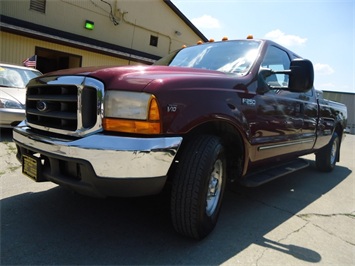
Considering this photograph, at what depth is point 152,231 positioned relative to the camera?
103 inches

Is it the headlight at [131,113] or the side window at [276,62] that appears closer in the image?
the headlight at [131,113]

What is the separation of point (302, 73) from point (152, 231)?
2036 millimetres

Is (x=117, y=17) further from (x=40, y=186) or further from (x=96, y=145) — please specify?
(x=96, y=145)

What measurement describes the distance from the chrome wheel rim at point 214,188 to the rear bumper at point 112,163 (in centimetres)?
Answer: 62

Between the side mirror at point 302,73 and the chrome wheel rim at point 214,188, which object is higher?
the side mirror at point 302,73

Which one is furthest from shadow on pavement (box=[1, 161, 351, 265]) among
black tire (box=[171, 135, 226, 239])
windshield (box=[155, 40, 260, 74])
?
windshield (box=[155, 40, 260, 74])

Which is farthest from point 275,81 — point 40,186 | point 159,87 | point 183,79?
→ point 40,186

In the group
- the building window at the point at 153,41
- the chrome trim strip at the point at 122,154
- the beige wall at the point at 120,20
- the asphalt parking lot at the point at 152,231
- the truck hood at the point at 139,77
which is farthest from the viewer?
the building window at the point at 153,41

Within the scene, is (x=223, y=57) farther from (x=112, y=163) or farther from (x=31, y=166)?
(x=31, y=166)

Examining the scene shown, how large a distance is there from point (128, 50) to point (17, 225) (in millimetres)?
14507

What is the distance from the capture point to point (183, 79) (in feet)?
7.64

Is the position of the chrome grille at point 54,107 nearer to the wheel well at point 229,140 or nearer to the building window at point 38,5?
the wheel well at point 229,140

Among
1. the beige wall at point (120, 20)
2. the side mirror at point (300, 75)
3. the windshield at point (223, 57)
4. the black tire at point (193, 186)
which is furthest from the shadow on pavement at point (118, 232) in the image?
the beige wall at point (120, 20)

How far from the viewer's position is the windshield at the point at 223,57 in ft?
10.5
